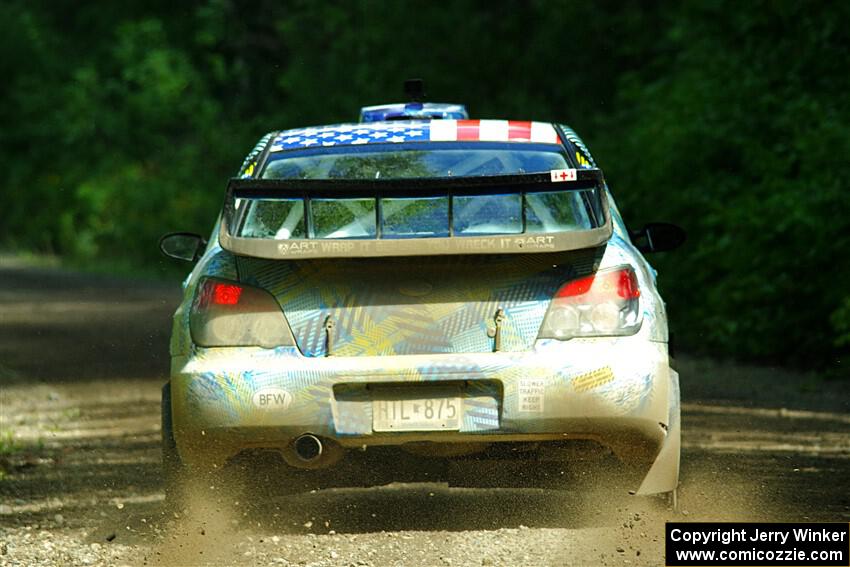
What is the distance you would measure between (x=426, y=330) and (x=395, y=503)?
4.58 ft

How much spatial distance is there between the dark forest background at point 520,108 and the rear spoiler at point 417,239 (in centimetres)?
667

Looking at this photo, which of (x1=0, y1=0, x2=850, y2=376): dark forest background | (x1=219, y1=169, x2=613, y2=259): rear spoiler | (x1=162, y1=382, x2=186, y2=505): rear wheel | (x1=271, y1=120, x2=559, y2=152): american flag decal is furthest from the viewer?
(x1=0, y1=0, x2=850, y2=376): dark forest background

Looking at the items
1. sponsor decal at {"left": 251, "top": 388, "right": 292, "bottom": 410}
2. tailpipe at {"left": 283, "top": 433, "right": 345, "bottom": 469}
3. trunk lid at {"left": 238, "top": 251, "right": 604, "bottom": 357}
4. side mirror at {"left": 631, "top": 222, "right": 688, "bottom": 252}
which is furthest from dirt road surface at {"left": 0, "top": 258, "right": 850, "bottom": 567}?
side mirror at {"left": 631, "top": 222, "right": 688, "bottom": 252}

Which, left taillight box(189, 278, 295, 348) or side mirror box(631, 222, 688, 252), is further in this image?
side mirror box(631, 222, 688, 252)

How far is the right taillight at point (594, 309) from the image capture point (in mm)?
6344

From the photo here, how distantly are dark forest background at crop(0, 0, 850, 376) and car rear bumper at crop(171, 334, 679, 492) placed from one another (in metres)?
6.48

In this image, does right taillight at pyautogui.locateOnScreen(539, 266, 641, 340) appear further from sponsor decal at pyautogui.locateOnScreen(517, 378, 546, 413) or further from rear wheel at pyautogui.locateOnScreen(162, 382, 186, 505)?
rear wheel at pyautogui.locateOnScreen(162, 382, 186, 505)

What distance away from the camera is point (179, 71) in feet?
146

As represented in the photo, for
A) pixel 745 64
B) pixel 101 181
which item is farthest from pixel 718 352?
pixel 101 181

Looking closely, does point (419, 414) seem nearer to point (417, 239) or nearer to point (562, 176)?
point (417, 239)

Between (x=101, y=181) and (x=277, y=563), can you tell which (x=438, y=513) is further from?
(x=101, y=181)

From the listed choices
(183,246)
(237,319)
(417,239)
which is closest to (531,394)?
(417,239)

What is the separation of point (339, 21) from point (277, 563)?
26.5 metres

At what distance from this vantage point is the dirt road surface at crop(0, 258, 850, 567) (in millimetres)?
6391
